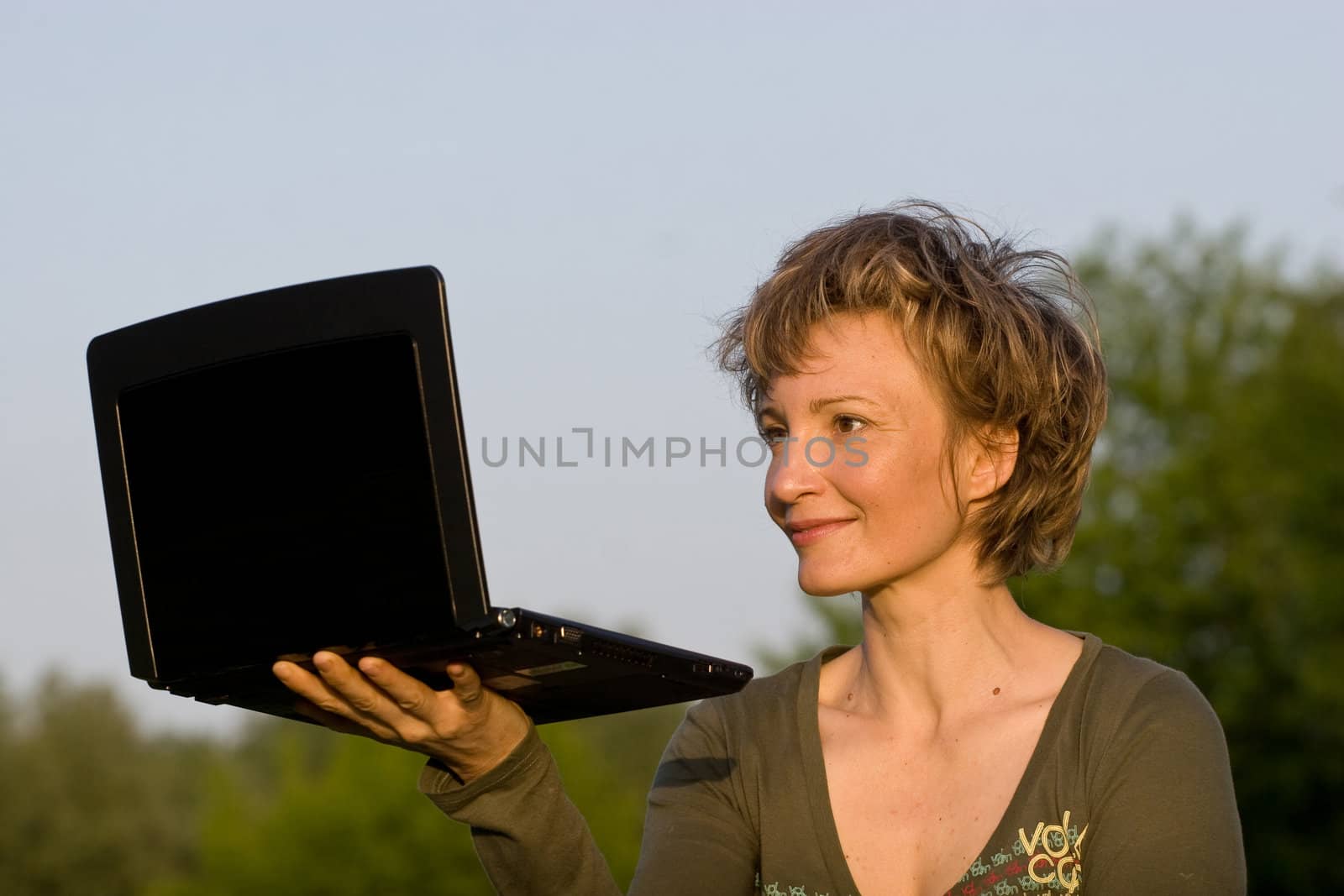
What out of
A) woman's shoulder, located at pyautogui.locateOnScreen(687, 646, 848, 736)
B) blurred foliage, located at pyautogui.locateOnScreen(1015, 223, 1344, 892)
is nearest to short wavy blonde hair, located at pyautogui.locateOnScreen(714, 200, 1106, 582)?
woman's shoulder, located at pyautogui.locateOnScreen(687, 646, 848, 736)

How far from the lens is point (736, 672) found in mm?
2785

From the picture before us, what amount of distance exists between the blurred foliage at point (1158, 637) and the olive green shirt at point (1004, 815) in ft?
68.8

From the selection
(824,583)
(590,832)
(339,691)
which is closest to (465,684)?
(339,691)

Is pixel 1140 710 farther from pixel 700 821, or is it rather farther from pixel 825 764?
pixel 700 821

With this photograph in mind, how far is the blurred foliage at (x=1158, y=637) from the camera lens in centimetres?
2697

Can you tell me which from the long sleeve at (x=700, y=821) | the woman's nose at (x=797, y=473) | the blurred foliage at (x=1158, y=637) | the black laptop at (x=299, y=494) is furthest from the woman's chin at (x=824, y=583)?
the blurred foliage at (x=1158, y=637)

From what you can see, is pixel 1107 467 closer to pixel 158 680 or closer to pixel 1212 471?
pixel 1212 471

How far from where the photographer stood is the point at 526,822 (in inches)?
120

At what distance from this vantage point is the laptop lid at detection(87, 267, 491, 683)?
89.1 inches

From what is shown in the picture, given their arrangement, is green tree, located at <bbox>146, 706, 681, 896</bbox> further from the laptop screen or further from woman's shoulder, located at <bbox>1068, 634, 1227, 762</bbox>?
the laptop screen

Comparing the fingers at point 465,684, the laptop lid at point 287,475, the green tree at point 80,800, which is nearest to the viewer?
the laptop lid at point 287,475

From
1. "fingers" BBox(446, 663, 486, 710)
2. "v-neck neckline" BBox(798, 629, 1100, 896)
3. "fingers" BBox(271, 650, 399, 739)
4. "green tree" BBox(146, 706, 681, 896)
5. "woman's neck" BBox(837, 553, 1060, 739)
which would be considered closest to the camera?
"fingers" BBox(271, 650, 399, 739)

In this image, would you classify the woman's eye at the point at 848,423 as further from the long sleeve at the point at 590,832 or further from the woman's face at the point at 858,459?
the long sleeve at the point at 590,832

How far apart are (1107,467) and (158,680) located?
1132 inches
